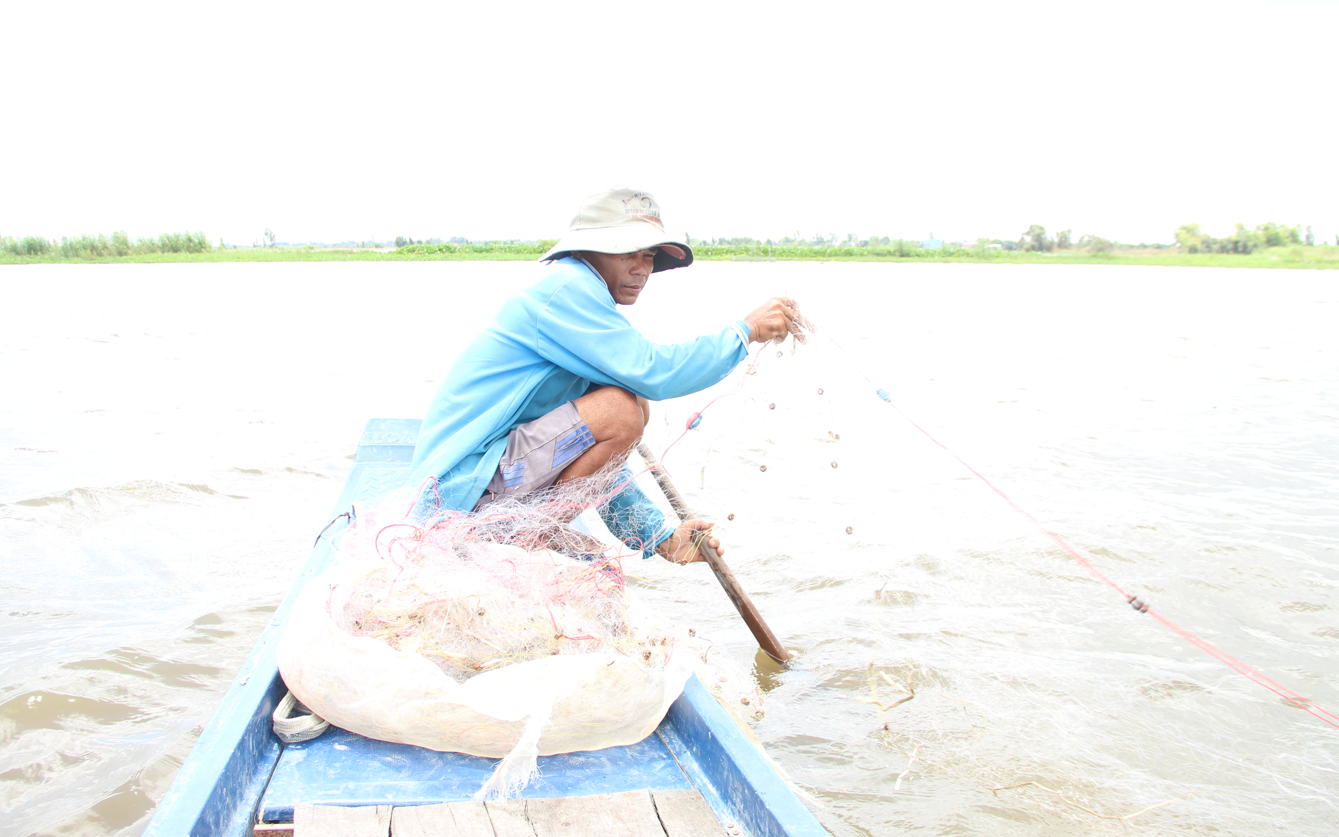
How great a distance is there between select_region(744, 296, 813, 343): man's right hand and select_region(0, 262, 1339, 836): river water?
10 centimetres

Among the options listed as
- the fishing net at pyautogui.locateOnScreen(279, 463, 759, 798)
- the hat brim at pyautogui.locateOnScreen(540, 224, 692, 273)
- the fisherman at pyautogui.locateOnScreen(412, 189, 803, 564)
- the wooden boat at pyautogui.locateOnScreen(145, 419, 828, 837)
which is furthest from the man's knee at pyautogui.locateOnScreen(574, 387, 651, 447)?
the wooden boat at pyautogui.locateOnScreen(145, 419, 828, 837)

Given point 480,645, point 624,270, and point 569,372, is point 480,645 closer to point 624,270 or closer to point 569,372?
point 569,372

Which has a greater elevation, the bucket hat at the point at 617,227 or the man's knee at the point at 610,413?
the bucket hat at the point at 617,227

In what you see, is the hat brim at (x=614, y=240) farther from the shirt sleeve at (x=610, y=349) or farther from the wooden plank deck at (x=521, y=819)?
the wooden plank deck at (x=521, y=819)

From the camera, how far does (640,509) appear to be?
2.73 meters

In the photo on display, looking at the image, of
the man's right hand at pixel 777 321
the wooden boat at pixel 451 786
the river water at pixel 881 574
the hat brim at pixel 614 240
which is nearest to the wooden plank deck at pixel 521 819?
the wooden boat at pixel 451 786

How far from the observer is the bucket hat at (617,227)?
240 cm

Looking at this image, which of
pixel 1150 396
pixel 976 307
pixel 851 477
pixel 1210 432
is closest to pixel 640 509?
pixel 851 477

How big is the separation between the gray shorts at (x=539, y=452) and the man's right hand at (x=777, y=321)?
1.96 ft

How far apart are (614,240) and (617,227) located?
7 centimetres

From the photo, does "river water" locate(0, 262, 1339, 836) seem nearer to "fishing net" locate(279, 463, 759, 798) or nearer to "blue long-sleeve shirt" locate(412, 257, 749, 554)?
"blue long-sleeve shirt" locate(412, 257, 749, 554)

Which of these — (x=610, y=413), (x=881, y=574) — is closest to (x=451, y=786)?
(x=610, y=413)

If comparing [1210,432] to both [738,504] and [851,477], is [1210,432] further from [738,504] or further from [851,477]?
[738,504]

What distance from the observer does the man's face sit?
2492 mm
